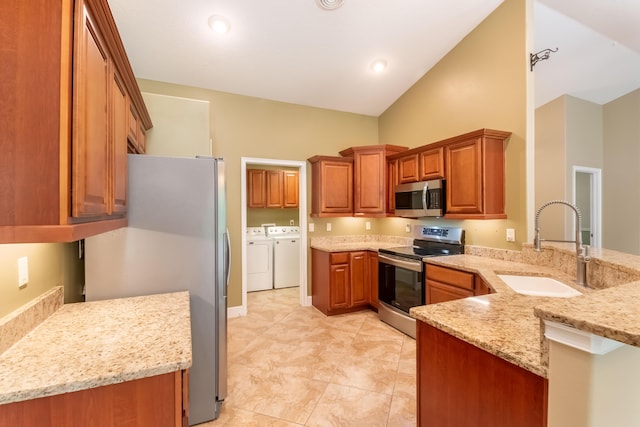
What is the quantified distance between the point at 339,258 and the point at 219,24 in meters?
2.83

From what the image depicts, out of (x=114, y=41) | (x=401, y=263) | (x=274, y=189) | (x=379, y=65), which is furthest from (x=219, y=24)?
(x=274, y=189)

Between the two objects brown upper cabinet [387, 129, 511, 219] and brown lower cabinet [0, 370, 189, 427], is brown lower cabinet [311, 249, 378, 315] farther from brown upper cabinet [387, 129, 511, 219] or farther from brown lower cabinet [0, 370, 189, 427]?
brown lower cabinet [0, 370, 189, 427]

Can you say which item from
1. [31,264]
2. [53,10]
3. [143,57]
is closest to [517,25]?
[53,10]

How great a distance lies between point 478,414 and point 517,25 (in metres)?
3.20

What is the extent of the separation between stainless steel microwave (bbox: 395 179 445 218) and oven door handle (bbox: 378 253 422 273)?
57 cm

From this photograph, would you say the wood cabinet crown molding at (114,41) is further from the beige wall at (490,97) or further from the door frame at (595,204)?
the door frame at (595,204)

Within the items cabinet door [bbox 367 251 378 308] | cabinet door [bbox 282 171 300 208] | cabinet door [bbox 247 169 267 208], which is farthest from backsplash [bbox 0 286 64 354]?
cabinet door [bbox 282 171 300 208]

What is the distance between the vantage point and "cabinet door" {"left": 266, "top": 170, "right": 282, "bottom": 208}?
17.5 feet

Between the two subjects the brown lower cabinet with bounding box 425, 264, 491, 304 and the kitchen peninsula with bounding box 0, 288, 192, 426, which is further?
the brown lower cabinet with bounding box 425, 264, 491, 304

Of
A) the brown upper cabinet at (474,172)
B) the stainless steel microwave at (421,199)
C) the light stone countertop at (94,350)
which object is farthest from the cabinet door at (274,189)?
the light stone countertop at (94,350)

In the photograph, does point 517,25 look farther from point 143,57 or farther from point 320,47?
point 143,57

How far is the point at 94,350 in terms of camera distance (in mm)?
1058

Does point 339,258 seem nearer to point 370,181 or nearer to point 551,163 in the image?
point 370,181

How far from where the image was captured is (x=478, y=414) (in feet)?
3.32
